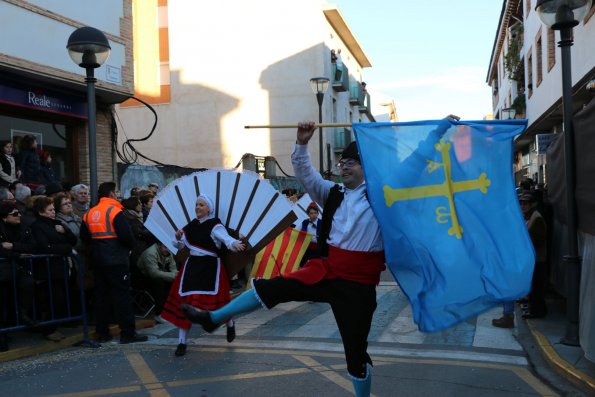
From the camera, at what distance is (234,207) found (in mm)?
7043

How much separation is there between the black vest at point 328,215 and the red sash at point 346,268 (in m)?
0.08

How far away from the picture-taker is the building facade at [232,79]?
3200cm

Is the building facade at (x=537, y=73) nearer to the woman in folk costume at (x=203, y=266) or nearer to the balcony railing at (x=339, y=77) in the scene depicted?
the woman in folk costume at (x=203, y=266)

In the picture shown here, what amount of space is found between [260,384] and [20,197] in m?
4.81

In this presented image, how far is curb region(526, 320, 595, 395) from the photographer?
518cm

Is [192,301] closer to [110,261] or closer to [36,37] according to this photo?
[110,261]

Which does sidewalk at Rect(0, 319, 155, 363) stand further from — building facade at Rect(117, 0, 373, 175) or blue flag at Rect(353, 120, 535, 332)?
building facade at Rect(117, 0, 373, 175)

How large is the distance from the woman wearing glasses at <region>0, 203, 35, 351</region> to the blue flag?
435cm

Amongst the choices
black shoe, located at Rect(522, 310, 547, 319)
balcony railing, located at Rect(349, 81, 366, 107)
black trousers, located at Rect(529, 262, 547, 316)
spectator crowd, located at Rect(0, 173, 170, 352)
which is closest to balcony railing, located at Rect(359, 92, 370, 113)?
balcony railing, located at Rect(349, 81, 366, 107)

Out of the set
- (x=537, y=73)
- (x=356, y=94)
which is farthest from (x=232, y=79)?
(x=537, y=73)

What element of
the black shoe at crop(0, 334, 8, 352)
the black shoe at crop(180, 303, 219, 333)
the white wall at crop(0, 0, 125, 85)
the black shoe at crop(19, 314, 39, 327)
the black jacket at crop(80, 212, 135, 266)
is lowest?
the black shoe at crop(0, 334, 8, 352)

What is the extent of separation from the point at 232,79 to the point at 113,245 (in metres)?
25.9

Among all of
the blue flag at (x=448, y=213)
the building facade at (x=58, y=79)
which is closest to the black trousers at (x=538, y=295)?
the blue flag at (x=448, y=213)

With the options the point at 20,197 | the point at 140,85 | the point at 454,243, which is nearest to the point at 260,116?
the point at 140,85
